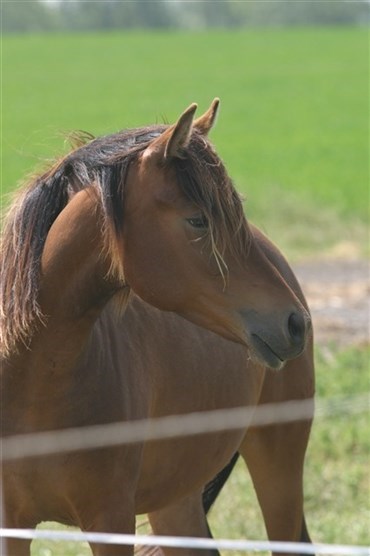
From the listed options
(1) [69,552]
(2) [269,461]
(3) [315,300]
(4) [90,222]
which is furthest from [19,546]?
(3) [315,300]

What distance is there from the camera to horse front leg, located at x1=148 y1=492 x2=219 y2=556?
5.37 metres

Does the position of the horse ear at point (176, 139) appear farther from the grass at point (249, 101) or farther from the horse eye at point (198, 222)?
the grass at point (249, 101)

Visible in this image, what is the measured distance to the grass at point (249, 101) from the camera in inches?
859

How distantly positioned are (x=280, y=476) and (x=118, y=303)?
1.80m

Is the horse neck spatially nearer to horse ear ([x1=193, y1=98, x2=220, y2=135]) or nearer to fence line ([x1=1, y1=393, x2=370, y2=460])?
fence line ([x1=1, y1=393, x2=370, y2=460])

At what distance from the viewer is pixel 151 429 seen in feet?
14.4

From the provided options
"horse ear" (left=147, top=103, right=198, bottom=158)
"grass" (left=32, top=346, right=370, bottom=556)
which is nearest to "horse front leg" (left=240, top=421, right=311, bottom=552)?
"grass" (left=32, top=346, right=370, bottom=556)

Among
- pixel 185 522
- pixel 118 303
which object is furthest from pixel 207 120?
pixel 185 522

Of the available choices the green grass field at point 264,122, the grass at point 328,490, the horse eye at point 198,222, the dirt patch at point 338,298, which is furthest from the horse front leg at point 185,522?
the dirt patch at point 338,298

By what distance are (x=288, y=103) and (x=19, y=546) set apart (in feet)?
126

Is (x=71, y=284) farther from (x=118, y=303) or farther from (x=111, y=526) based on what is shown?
(x=111, y=526)

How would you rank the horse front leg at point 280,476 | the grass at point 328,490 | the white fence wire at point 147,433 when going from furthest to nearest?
the grass at point 328,490 → the horse front leg at point 280,476 → the white fence wire at point 147,433

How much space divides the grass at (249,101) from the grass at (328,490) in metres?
2.34

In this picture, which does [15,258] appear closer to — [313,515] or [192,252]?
[192,252]
